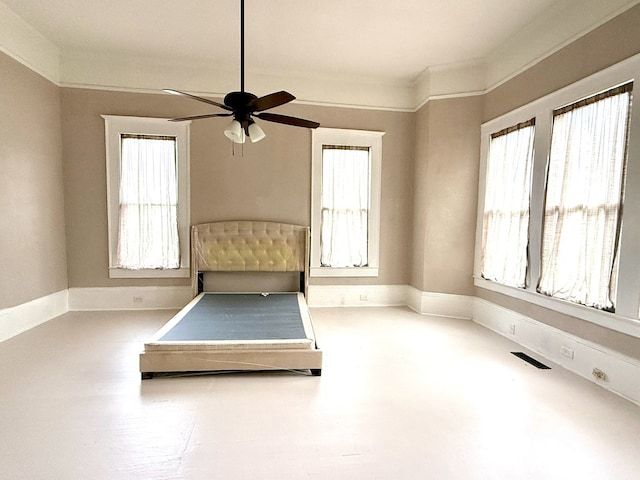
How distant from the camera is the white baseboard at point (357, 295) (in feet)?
16.3

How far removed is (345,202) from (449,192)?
1.52m

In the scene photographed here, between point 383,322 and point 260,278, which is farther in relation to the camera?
point 260,278

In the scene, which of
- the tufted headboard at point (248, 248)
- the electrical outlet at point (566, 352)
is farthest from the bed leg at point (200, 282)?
the electrical outlet at point (566, 352)

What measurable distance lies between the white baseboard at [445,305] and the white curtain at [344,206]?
1.09m

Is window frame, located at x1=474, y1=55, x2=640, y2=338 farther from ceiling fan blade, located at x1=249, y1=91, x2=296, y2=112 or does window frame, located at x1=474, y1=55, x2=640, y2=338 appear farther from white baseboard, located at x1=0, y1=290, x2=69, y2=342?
white baseboard, located at x1=0, y1=290, x2=69, y2=342

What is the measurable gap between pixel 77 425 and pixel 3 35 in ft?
A: 13.4

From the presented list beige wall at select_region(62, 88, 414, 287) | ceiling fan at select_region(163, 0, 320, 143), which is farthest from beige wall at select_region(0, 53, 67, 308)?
ceiling fan at select_region(163, 0, 320, 143)

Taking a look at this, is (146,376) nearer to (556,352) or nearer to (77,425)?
(77,425)

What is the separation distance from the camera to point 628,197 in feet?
8.04

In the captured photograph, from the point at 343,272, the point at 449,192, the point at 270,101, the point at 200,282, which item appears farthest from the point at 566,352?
the point at 200,282

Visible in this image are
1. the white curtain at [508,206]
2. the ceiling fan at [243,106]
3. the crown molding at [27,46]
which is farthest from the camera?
the white curtain at [508,206]

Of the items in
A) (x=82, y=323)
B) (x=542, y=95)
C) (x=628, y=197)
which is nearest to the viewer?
(x=628, y=197)

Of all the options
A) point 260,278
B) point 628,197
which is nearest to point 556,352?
point 628,197

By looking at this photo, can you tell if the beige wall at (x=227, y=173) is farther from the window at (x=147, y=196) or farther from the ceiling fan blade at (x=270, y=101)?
the ceiling fan blade at (x=270, y=101)
